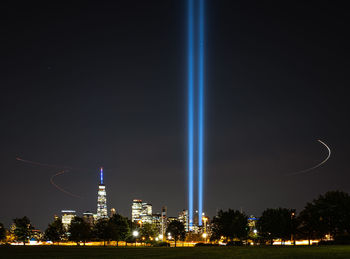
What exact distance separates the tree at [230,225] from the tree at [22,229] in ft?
189

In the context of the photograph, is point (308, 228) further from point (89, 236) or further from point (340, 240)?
point (89, 236)

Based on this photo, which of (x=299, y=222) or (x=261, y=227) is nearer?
(x=299, y=222)

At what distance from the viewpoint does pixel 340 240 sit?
232 ft

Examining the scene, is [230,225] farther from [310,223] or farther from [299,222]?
[310,223]

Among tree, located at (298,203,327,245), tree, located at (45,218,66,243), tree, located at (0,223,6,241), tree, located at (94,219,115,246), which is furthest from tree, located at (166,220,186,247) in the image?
tree, located at (0,223,6,241)

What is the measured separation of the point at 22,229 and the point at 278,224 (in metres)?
76.9

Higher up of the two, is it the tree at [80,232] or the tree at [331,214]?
the tree at [331,214]

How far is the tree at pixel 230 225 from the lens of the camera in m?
107

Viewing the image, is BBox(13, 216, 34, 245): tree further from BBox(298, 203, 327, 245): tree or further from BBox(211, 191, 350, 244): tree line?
BBox(298, 203, 327, 245): tree

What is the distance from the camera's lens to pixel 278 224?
308 ft

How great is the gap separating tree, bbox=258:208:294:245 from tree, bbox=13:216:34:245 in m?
71.7

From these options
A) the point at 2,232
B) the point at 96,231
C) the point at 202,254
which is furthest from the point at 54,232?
the point at 202,254

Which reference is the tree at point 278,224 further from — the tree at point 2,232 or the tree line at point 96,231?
the tree at point 2,232

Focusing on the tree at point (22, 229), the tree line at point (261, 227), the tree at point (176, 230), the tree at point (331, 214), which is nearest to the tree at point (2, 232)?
the tree line at point (261, 227)
